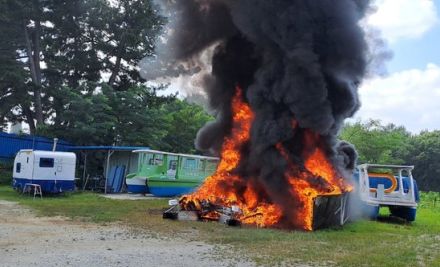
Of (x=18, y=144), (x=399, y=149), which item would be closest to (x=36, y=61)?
(x=18, y=144)

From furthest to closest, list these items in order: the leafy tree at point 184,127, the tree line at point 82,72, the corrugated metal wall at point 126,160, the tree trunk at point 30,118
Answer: the leafy tree at point 184,127
the tree trunk at point 30,118
the tree line at point 82,72
the corrugated metal wall at point 126,160

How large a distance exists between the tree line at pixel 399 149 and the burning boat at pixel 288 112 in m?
34.0

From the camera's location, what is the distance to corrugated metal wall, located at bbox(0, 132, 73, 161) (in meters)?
28.5

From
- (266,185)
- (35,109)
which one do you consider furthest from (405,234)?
(35,109)

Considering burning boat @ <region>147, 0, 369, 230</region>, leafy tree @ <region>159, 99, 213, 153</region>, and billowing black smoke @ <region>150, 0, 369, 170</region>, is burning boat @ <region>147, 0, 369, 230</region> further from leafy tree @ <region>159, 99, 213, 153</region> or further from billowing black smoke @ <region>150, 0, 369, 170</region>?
leafy tree @ <region>159, 99, 213, 153</region>

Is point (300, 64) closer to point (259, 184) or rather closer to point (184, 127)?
point (259, 184)

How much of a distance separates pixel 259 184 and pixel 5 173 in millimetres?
18585

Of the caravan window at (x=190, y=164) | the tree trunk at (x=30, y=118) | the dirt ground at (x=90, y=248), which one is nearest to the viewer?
the dirt ground at (x=90, y=248)

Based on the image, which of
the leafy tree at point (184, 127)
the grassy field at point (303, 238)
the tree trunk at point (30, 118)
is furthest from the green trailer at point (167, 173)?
the tree trunk at point (30, 118)

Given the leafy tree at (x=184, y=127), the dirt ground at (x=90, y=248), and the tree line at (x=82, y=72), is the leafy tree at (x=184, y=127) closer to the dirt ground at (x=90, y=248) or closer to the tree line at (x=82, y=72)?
the tree line at (x=82, y=72)

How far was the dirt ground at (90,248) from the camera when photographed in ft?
28.6

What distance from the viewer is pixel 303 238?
12.3m

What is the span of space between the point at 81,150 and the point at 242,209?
17007 millimetres

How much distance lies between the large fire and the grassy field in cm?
100
